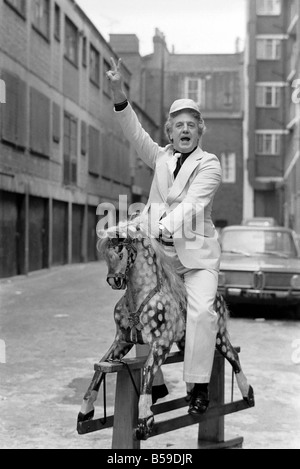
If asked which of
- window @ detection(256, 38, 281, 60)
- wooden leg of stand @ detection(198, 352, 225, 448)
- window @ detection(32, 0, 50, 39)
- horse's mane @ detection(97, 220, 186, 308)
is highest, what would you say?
window @ detection(256, 38, 281, 60)

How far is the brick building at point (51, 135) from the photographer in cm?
2055

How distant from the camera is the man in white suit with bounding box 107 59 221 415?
450 centimetres

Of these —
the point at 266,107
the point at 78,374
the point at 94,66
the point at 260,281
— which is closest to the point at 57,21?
the point at 94,66

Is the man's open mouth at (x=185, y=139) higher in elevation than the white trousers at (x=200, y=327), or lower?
higher

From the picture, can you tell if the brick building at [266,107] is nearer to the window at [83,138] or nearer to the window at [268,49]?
the window at [268,49]

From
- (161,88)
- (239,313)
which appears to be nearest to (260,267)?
(239,313)

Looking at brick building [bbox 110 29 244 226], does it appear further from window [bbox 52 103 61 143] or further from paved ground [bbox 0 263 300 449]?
paved ground [bbox 0 263 300 449]

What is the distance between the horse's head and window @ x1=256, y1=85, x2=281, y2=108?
43.3 meters

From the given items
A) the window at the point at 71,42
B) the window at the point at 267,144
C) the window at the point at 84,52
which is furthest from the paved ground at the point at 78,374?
the window at the point at 267,144

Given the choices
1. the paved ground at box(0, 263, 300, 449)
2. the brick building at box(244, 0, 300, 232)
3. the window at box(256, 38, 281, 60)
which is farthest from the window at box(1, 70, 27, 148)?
the window at box(256, 38, 281, 60)

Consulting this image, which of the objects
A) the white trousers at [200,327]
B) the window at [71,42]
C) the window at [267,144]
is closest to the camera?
the white trousers at [200,327]

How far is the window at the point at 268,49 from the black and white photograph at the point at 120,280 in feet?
29.0

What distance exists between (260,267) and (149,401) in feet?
29.4
